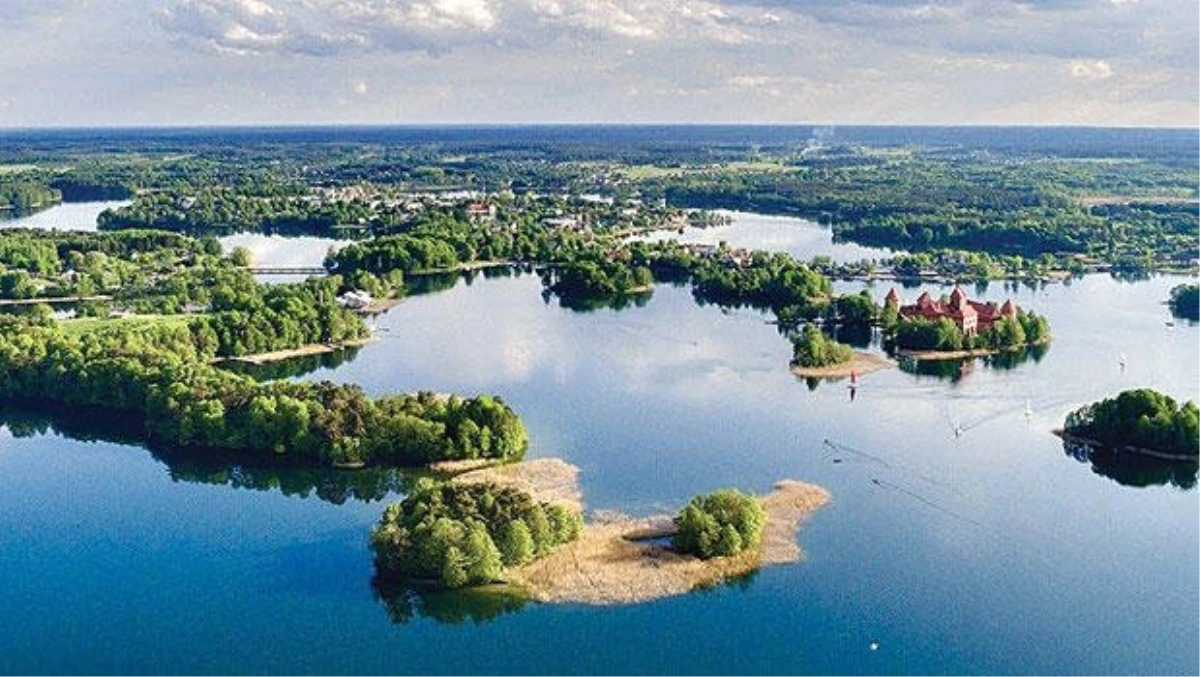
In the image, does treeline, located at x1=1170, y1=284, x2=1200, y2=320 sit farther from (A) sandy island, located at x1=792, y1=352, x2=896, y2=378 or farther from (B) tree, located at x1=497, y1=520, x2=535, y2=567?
(B) tree, located at x1=497, y1=520, x2=535, y2=567

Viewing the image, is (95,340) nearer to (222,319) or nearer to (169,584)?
(222,319)

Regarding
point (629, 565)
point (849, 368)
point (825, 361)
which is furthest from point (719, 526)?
point (849, 368)

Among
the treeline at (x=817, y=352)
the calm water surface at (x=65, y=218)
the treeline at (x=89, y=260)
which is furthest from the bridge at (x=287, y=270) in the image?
the treeline at (x=817, y=352)

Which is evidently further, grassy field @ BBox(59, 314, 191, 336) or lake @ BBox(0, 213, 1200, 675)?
grassy field @ BBox(59, 314, 191, 336)

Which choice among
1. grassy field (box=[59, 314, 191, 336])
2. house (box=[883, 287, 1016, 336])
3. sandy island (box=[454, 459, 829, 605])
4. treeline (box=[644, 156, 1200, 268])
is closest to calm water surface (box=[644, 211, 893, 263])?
treeline (box=[644, 156, 1200, 268])

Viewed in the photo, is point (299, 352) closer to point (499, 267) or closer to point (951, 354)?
point (951, 354)

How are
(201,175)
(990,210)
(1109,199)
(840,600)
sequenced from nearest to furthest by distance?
1. (840,600)
2. (990,210)
3. (1109,199)
4. (201,175)

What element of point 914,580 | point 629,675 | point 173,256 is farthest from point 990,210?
point 629,675
